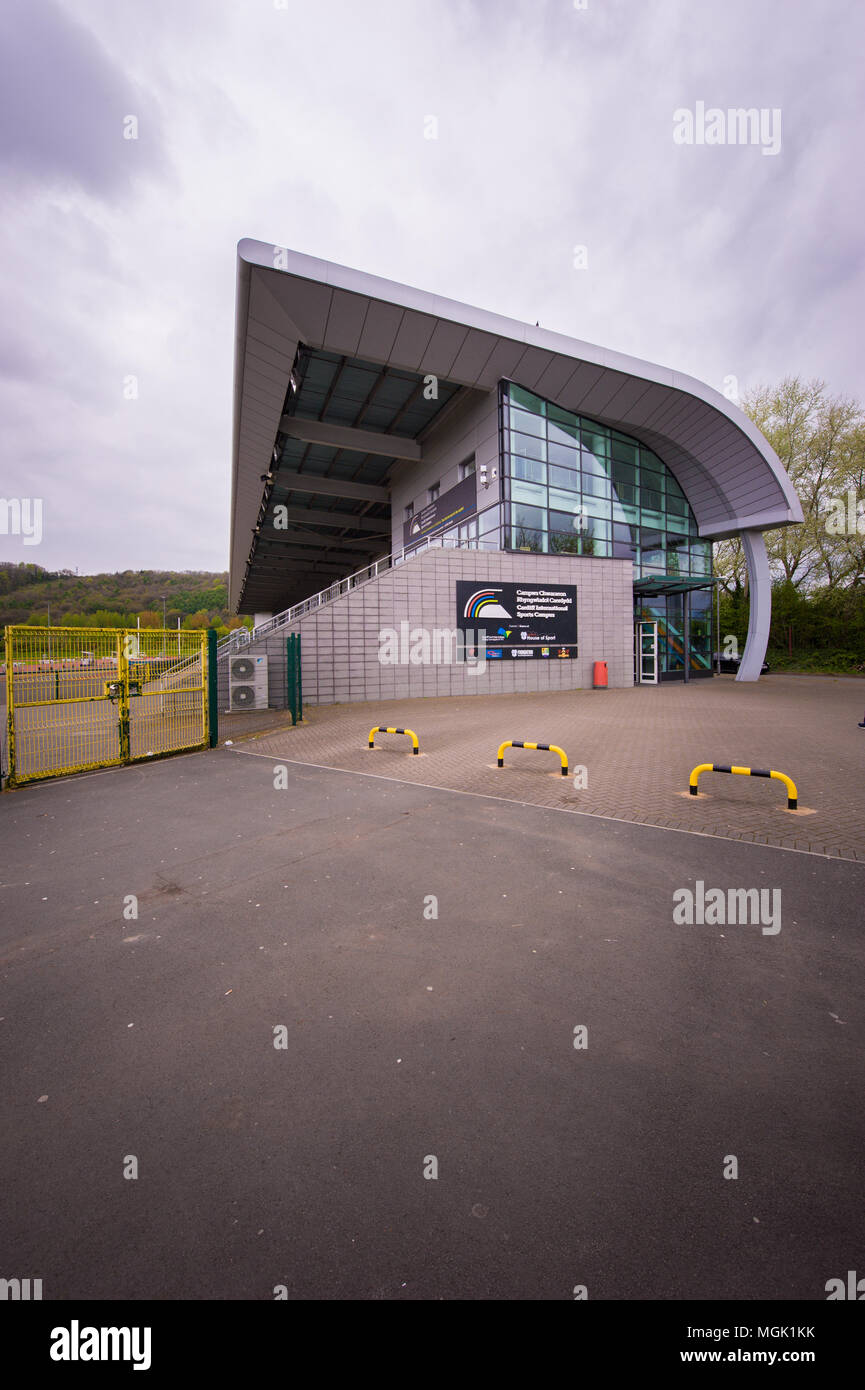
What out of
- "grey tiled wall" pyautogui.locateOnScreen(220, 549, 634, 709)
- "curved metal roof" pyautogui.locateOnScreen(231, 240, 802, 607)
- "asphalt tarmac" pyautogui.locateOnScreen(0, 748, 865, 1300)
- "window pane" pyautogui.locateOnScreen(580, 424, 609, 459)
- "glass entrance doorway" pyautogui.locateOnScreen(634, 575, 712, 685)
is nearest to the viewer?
"asphalt tarmac" pyautogui.locateOnScreen(0, 748, 865, 1300)

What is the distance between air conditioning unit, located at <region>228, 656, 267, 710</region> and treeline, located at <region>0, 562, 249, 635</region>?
17.9 metres

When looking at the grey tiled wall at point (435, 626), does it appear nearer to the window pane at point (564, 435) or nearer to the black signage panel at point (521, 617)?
the black signage panel at point (521, 617)

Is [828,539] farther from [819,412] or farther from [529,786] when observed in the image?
[529,786]

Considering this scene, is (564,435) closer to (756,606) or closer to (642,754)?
(756,606)

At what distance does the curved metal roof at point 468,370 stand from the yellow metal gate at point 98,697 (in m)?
11.7

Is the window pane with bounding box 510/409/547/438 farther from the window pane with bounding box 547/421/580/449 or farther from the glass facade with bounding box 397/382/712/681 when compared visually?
the window pane with bounding box 547/421/580/449

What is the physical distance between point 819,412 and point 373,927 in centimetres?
4277

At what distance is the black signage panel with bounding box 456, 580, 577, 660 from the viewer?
67.6 ft

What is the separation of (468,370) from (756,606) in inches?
725

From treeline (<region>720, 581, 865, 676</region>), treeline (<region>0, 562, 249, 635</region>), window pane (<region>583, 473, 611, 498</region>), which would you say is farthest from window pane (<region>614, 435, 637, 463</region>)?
treeline (<region>0, 562, 249, 635</region>)

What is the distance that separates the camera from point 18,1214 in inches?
76.0

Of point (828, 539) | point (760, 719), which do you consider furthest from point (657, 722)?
point (828, 539)

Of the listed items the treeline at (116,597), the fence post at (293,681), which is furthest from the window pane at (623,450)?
the treeline at (116,597)

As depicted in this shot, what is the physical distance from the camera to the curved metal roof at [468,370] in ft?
54.6
